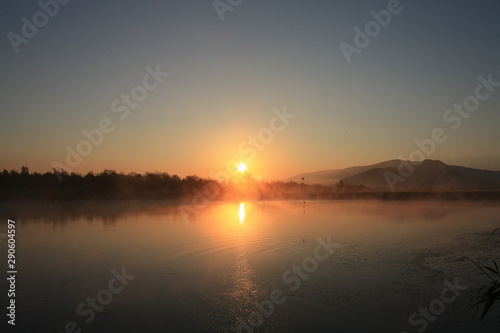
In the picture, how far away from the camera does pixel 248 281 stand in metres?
8.36

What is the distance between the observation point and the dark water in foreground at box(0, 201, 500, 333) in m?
5.99

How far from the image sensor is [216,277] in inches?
342

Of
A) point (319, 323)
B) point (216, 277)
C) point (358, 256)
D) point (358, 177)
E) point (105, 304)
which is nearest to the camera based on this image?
point (319, 323)

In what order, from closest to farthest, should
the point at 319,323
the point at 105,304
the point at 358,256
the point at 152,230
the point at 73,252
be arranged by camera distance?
the point at 319,323, the point at 105,304, the point at 358,256, the point at 73,252, the point at 152,230

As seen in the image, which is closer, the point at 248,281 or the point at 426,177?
the point at 248,281

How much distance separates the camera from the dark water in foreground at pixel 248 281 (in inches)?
236

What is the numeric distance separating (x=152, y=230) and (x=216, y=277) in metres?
9.04

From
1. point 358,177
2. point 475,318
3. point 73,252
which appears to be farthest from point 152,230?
point 358,177

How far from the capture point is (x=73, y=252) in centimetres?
1177

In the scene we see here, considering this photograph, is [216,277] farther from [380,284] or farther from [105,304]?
[380,284]

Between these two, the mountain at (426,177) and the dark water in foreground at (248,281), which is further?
the mountain at (426,177)

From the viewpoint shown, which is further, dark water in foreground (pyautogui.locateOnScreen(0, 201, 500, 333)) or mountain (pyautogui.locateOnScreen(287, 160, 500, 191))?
mountain (pyautogui.locateOnScreen(287, 160, 500, 191))

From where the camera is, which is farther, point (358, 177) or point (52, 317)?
point (358, 177)

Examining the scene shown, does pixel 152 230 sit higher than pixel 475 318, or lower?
higher
